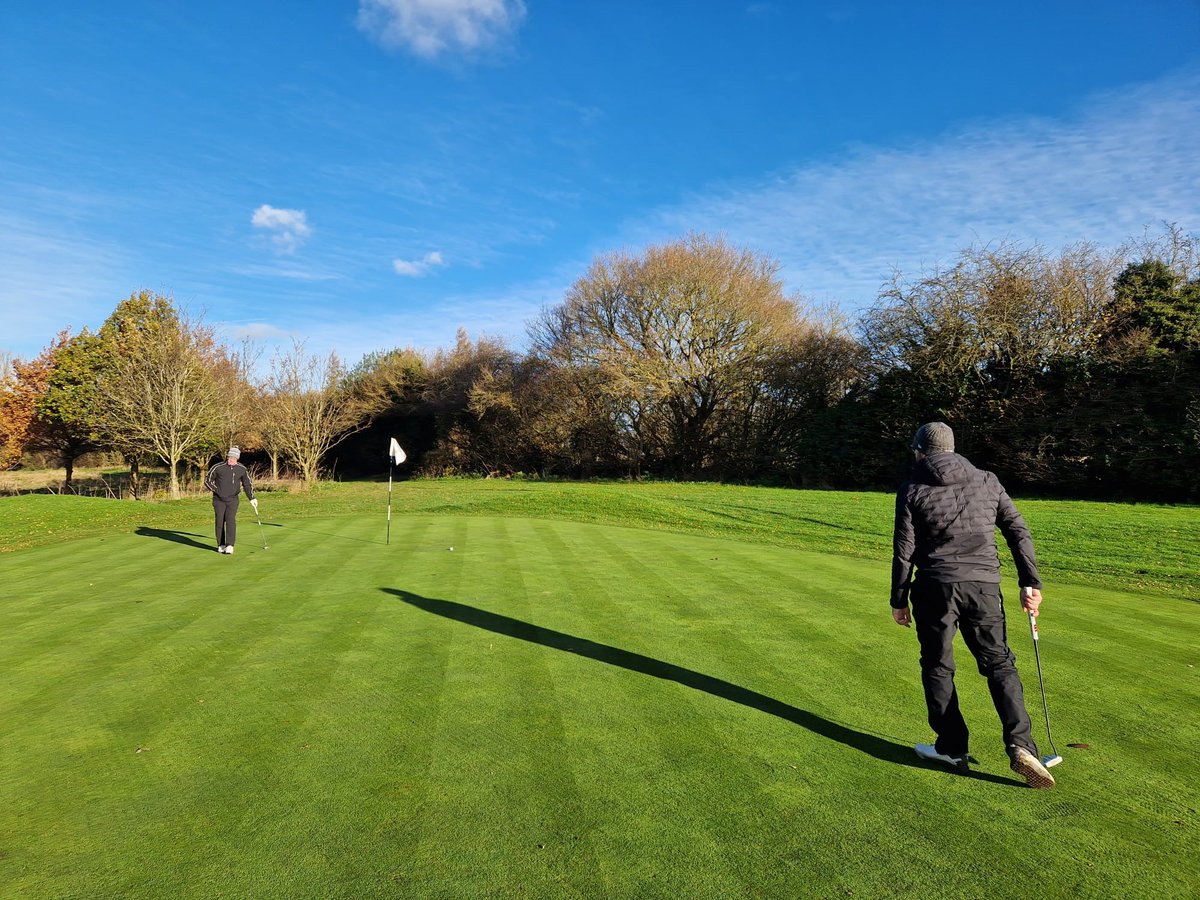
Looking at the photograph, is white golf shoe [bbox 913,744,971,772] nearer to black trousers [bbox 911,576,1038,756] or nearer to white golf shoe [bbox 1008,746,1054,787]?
black trousers [bbox 911,576,1038,756]

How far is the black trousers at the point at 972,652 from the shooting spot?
12.8ft

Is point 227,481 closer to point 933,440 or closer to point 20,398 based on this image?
point 933,440

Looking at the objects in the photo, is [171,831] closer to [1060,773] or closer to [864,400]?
[1060,773]

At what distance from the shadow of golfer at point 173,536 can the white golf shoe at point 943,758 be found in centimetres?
1188

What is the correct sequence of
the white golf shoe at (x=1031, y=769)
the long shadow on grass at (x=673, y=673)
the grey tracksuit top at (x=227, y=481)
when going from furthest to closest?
the grey tracksuit top at (x=227, y=481), the long shadow on grass at (x=673, y=673), the white golf shoe at (x=1031, y=769)

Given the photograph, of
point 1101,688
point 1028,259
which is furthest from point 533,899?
point 1028,259

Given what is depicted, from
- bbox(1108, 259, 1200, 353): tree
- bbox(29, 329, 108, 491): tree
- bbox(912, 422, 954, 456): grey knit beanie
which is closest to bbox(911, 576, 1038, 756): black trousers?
bbox(912, 422, 954, 456): grey knit beanie

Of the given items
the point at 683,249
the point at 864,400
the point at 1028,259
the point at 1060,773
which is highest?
the point at 683,249

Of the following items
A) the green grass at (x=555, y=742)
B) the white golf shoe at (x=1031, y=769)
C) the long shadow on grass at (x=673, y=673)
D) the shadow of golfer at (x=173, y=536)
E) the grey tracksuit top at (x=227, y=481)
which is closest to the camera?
the green grass at (x=555, y=742)

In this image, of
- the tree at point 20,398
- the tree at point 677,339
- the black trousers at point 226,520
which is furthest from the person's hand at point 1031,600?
the tree at point 20,398

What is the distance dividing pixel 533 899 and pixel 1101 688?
4729 mm

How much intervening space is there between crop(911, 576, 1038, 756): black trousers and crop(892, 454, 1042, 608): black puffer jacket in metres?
0.11

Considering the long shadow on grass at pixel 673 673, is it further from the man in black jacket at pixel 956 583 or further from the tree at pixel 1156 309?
the tree at pixel 1156 309

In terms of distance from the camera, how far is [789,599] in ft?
26.0
